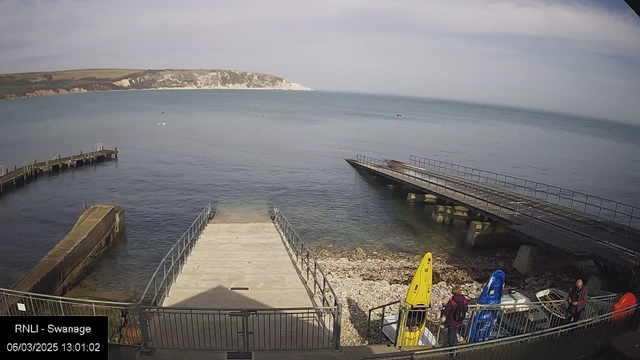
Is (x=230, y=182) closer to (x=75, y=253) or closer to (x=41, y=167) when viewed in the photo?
(x=41, y=167)

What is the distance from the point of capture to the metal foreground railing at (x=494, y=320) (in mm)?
9883

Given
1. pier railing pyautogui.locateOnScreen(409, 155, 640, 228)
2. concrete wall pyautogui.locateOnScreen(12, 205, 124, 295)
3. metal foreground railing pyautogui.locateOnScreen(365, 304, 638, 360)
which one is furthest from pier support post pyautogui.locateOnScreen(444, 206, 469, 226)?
concrete wall pyautogui.locateOnScreen(12, 205, 124, 295)

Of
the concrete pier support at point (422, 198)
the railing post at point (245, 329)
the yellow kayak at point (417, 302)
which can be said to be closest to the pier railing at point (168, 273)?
the railing post at point (245, 329)

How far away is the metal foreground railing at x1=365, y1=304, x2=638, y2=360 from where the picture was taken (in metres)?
7.62

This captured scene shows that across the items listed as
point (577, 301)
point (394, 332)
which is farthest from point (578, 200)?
point (394, 332)

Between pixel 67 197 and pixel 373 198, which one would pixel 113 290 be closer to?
pixel 67 197

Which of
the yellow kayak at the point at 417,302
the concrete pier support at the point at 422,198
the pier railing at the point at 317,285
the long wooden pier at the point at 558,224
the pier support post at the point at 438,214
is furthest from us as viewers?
the concrete pier support at the point at 422,198

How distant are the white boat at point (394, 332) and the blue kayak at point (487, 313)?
108 centimetres

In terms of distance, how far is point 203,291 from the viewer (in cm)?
1252

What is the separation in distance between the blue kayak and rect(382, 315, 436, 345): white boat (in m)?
1.08

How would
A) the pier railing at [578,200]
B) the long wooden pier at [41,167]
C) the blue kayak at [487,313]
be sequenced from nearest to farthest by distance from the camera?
the blue kayak at [487,313], the pier railing at [578,200], the long wooden pier at [41,167]

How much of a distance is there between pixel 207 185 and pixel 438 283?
1115 inches

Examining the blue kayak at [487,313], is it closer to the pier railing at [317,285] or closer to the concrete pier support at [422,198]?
the pier railing at [317,285]

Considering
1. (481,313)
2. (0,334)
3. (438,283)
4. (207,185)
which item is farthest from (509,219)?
(207,185)
